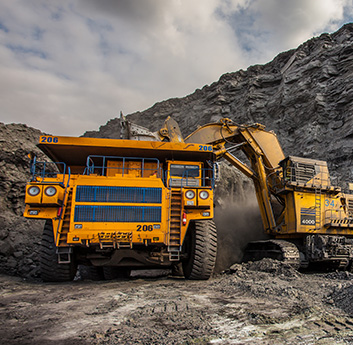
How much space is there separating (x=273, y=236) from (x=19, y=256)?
7.71 metres

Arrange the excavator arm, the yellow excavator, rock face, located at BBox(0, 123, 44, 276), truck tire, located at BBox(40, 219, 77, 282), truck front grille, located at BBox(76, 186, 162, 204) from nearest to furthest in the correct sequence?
truck front grille, located at BBox(76, 186, 162, 204) → truck tire, located at BBox(40, 219, 77, 282) → rock face, located at BBox(0, 123, 44, 276) → the yellow excavator → the excavator arm

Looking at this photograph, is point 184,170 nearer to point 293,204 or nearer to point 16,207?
point 293,204

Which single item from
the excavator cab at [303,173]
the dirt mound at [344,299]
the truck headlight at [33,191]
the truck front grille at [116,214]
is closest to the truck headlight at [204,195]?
the truck front grille at [116,214]

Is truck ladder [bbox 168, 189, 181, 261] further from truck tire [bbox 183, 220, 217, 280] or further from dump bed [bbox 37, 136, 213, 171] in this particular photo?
dump bed [bbox 37, 136, 213, 171]

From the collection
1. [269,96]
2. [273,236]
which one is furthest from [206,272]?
[269,96]

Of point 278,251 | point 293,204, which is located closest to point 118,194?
point 278,251

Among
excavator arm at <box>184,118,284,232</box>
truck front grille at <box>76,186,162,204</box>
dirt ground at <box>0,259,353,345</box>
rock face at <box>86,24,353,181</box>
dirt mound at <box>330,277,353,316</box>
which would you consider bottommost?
dirt ground at <box>0,259,353,345</box>

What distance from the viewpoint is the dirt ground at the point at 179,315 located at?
9.58 feet

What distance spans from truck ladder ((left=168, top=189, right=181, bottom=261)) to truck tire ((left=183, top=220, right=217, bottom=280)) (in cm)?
41

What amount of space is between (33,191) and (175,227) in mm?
2790

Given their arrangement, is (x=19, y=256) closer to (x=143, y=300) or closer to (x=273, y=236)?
(x=143, y=300)

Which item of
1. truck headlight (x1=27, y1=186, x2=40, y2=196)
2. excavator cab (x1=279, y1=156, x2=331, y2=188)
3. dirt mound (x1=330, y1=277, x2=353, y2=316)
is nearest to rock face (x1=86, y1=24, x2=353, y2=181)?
excavator cab (x1=279, y1=156, x2=331, y2=188)

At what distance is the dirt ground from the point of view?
2.92 metres

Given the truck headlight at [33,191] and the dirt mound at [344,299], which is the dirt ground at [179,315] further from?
the truck headlight at [33,191]
